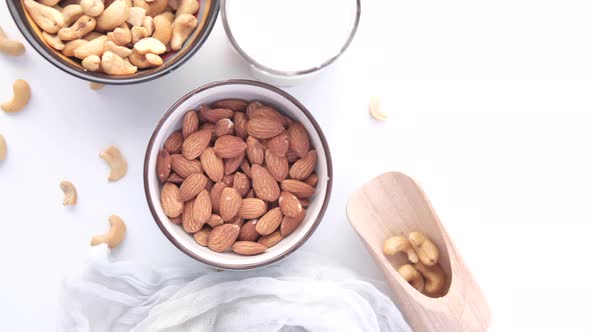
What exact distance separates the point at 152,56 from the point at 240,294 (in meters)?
0.29

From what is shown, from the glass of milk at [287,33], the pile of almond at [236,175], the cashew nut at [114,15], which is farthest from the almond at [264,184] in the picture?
the cashew nut at [114,15]

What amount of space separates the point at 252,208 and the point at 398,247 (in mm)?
179

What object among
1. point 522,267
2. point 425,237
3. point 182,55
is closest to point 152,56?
point 182,55

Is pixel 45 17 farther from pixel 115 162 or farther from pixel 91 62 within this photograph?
pixel 115 162

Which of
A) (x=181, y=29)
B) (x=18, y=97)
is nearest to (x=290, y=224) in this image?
(x=181, y=29)

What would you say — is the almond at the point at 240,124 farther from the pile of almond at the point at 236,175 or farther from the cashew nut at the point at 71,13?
the cashew nut at the point at 71,13

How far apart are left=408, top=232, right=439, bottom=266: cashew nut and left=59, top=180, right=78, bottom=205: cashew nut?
40 cm

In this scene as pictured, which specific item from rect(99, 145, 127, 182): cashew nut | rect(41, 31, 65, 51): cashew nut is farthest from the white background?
rect(41, 31, 65, 51): cashew nut

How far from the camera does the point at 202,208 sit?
2.45ft

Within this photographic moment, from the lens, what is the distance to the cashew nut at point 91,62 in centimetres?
69

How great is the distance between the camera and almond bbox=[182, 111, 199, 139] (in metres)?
0.75

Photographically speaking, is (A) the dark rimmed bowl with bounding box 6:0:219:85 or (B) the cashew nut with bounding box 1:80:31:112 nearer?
(A) the dark rimmed bowl with bounding box 6:0:219:85

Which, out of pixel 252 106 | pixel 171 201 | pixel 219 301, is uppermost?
pixel 252 106

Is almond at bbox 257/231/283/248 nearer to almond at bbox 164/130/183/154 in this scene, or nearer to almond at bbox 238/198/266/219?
almond at bbox 238/198/266/219
